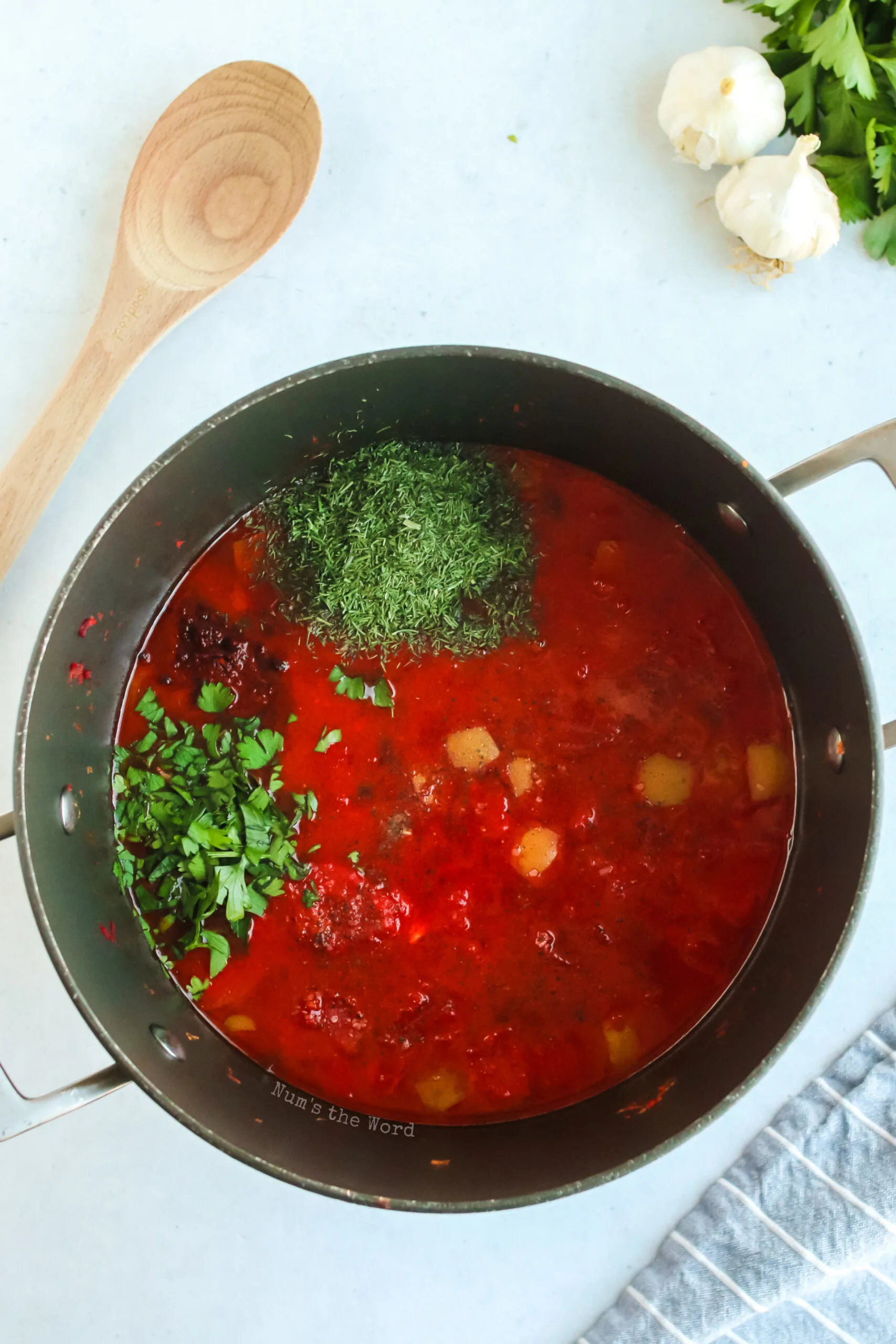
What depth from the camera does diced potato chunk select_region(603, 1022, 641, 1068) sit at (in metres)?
1.57

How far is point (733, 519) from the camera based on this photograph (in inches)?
59.5

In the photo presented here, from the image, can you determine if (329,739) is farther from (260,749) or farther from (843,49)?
(843,49)

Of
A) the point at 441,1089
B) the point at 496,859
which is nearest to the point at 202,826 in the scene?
the point at 496,859

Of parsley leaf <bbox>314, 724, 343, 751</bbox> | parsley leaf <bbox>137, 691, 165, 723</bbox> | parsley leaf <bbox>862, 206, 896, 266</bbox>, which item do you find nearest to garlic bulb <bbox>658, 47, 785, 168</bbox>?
parsley leaf <bbox>862, 206, 896, 266</bbox>

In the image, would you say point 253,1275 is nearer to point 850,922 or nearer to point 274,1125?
point 274,1125

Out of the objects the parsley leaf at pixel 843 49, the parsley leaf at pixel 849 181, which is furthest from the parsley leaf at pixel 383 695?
the parsley leaf at pixel 843 49

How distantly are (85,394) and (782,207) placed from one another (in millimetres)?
1078

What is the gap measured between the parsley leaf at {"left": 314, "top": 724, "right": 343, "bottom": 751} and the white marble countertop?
1.66 ft

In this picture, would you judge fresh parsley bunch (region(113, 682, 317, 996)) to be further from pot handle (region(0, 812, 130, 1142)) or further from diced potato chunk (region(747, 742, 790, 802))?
diced potato chunk (region(747, 742, 790, 802))

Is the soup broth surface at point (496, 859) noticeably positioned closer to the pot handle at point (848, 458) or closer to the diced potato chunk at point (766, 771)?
the diced potato chunk at point (766, 771)

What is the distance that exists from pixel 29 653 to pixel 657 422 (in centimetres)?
104

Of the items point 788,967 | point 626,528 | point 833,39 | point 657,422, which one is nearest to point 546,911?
point 788,967

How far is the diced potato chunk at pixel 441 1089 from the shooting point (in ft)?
5.12

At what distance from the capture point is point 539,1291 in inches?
65.9
